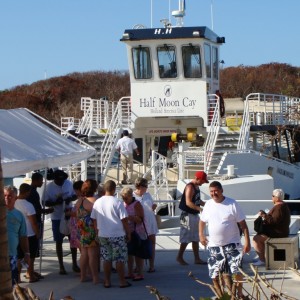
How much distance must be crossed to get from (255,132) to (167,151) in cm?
272

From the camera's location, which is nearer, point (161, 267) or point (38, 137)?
point (38, 137)

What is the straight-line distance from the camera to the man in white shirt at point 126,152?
21.9 meters

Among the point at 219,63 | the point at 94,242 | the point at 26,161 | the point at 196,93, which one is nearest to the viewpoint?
the point at 26,161

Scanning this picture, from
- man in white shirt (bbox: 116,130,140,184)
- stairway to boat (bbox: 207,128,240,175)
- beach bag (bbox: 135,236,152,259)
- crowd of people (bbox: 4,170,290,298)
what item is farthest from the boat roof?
beach bag (bbox: 135,236,152,259)

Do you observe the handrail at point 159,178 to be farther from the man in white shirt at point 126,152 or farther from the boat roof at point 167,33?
the boat roof at point 167,33

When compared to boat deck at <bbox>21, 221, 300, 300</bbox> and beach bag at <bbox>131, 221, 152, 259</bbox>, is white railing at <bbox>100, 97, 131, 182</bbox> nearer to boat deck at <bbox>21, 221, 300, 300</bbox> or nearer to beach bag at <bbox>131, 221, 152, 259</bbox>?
boat deck at <bbox>21, 221, 300, 300</bbox>

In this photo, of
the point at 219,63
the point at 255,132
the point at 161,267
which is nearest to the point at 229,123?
the point at 255,132

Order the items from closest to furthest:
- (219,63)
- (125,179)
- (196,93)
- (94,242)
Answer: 1. (94,242)
2. (125,179)
3. (196,93)
4. (219,63)

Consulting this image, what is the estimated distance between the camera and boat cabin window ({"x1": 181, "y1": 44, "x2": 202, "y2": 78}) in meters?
24.1

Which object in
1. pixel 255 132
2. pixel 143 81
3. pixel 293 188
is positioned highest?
pixel 143 81

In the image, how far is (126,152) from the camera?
21.9 meters

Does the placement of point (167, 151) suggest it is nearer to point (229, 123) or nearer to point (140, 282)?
point (229, 123)

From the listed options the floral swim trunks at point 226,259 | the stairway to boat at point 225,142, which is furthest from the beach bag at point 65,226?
the stairway to boat at point 225,142

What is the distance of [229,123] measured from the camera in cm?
2467
